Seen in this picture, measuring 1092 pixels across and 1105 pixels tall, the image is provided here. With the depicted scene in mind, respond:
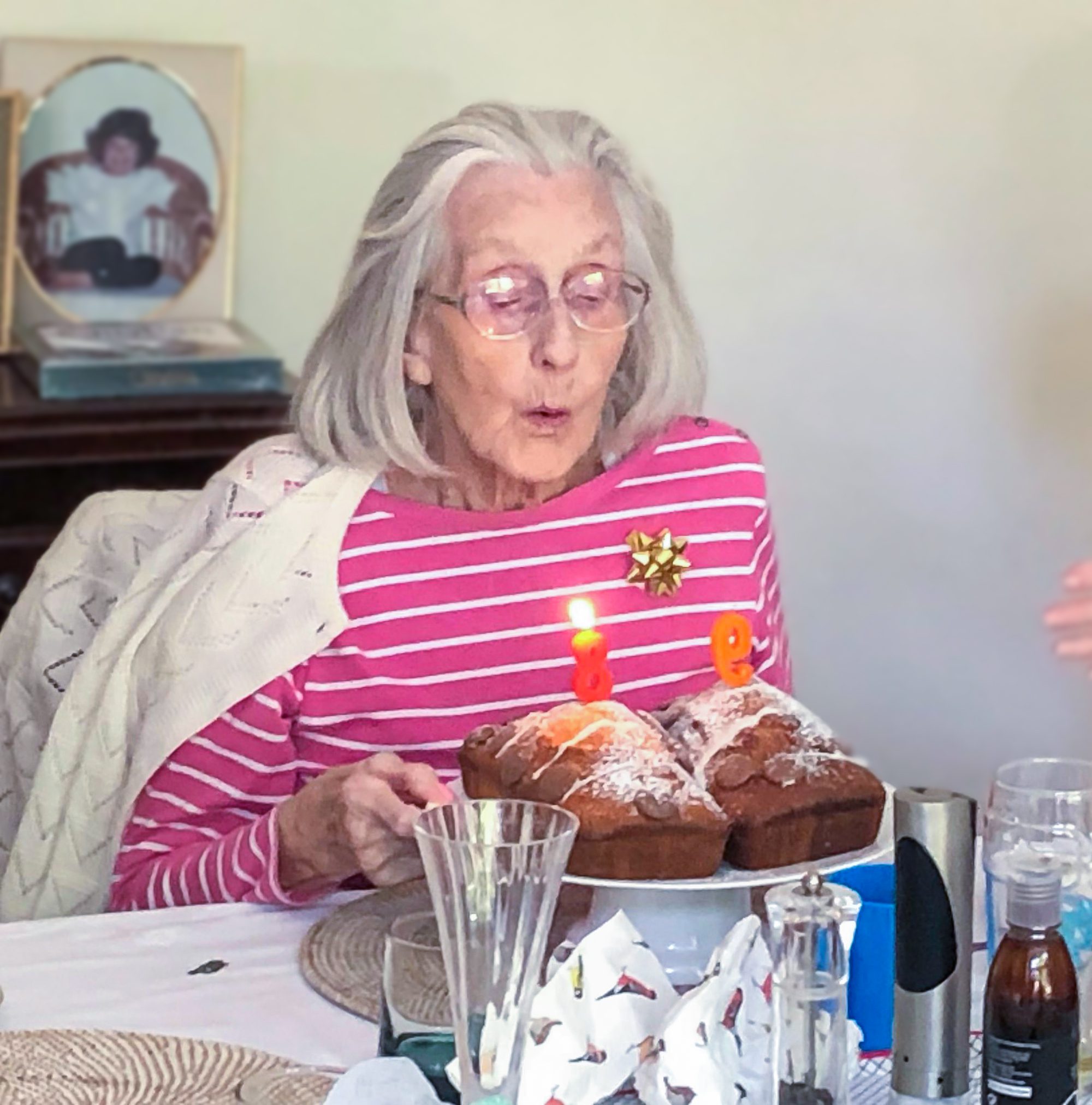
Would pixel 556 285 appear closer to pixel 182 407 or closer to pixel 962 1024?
pixel 962 1024

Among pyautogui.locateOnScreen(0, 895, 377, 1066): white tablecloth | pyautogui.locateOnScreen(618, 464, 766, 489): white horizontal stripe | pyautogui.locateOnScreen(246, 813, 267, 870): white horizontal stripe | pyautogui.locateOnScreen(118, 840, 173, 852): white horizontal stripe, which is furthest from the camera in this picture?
pyautogui.locateOnScreen(618, 464, 766, 489): white horizontal stripe

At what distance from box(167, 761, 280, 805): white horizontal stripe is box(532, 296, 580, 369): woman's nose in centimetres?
48

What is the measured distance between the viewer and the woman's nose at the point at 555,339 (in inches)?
70.3

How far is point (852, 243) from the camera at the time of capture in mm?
3184

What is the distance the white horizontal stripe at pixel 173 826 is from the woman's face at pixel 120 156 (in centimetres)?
162

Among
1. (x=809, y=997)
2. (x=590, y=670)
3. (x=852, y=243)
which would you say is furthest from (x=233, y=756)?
(x=852, y=243)

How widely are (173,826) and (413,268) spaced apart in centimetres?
57

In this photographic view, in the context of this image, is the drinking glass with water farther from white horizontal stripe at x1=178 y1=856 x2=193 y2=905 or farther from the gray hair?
the gray hair

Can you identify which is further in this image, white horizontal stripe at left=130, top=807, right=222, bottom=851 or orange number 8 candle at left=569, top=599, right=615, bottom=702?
white horizontal stripe at left=130, top=807, right=222, bottom=851

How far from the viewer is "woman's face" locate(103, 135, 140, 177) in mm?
3053

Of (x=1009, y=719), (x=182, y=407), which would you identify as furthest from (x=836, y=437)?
(x=182, y=407)

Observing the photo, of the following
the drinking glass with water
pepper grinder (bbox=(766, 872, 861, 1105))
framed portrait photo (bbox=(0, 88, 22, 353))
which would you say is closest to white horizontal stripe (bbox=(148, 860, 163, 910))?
the drinking glass with water

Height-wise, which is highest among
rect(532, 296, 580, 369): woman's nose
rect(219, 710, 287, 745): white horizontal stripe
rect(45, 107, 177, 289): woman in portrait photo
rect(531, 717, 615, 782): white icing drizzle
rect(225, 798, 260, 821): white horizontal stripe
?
rect(45, 107, 177, 289): woman in portrait photo

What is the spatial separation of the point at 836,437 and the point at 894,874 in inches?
84.6
